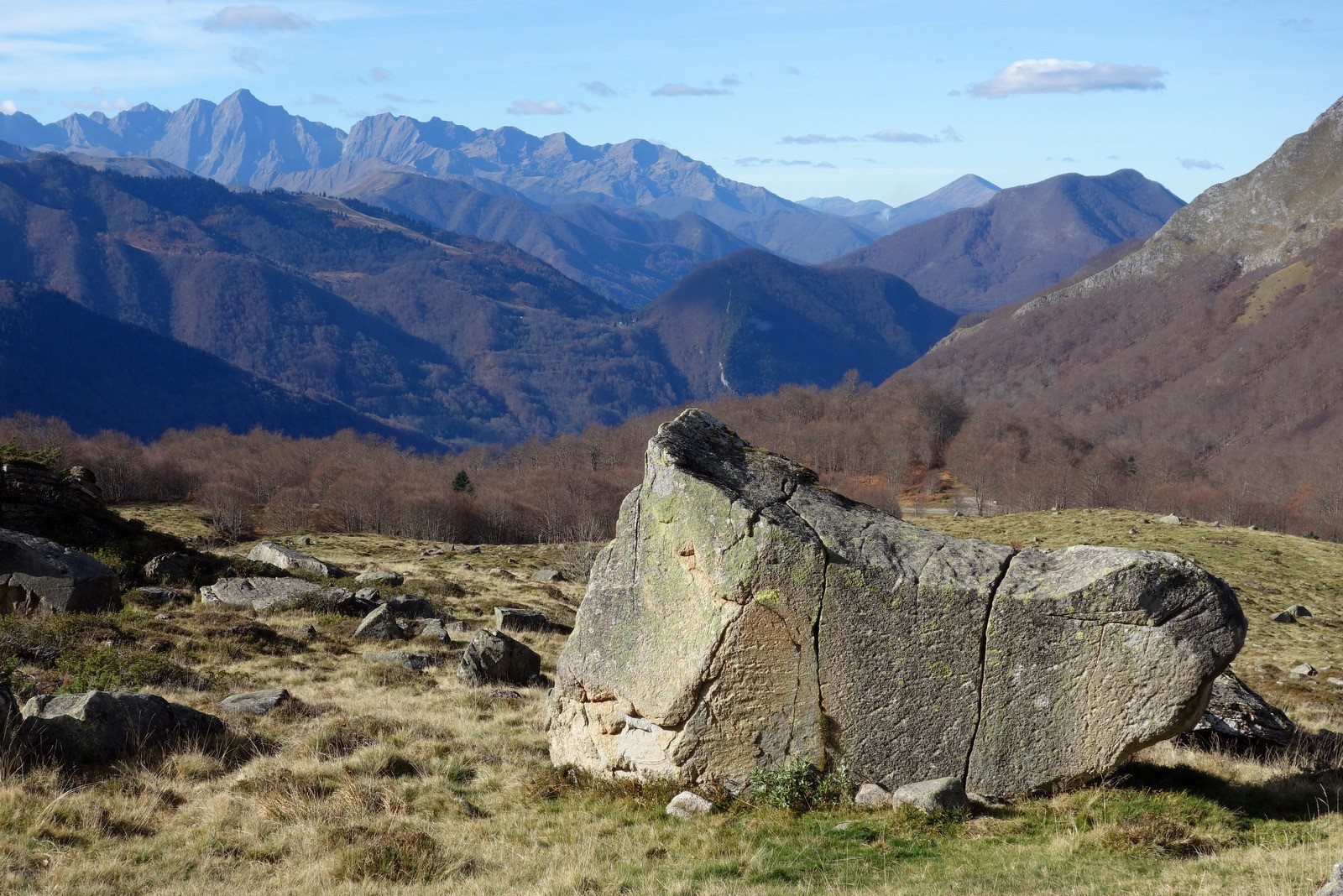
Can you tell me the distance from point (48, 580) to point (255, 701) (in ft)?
28.5

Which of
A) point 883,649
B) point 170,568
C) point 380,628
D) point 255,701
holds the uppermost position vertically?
point 883,649

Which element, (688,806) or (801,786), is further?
(801,786)

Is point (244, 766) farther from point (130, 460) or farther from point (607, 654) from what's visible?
point (130, 460)

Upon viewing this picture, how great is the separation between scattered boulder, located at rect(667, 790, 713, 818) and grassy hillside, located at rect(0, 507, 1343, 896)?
0.20 m

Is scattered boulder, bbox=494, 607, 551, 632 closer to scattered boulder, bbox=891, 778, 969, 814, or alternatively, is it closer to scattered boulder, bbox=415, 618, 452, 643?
scattered boulder, bbox=415, 618, 452, 643

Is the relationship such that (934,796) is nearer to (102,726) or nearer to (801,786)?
(801,786)

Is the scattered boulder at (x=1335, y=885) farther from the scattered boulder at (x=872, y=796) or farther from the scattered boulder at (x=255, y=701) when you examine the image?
the scattered boulder at (x=255, y=701)

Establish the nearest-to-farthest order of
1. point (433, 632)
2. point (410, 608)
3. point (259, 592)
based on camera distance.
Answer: point (433, 632) → point (410, 608) → point (259, 592)

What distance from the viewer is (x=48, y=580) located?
67.9ft

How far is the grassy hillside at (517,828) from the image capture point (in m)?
9.12

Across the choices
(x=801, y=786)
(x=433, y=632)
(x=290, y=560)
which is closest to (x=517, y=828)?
(x=801, y=786)

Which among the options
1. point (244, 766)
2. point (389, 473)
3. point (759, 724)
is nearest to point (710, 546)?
point (759, 724)

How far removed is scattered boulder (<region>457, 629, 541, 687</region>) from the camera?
19.2 m

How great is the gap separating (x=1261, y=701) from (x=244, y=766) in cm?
1501
